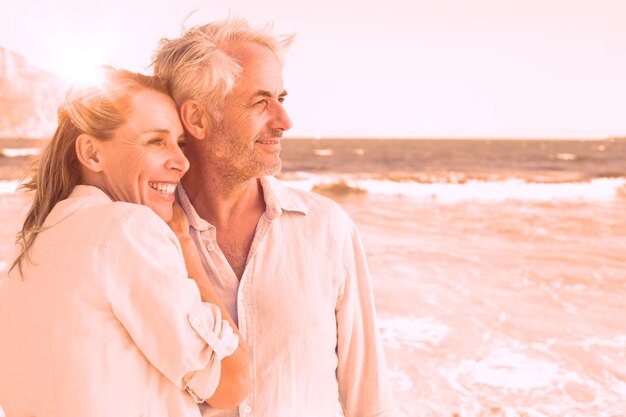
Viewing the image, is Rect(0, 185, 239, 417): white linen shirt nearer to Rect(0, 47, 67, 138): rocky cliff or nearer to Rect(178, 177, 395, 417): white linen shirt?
Rect(178, 177, 395, 417): white linen shirt

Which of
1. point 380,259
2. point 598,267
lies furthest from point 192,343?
point 598,267

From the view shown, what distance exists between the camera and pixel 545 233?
11633 mm

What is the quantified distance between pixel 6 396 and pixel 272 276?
902 millimetres

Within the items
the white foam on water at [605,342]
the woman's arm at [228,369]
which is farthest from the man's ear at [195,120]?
the white foam on water at [605,342]

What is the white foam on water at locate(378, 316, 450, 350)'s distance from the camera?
5693 millimetres

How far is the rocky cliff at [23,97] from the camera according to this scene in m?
120

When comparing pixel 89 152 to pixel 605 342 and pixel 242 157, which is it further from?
pixel 605 342

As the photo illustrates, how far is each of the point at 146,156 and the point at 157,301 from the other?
543 millimetres

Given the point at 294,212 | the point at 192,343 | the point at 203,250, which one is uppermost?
the point at 294,212

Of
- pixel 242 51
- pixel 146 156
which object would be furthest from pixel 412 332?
pixel 146 156

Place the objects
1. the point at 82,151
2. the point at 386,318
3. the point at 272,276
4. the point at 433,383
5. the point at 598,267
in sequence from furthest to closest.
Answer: the point at 598,267
the point at 386,318
the point at 433,383
the point at 272,276
the point at 82,151

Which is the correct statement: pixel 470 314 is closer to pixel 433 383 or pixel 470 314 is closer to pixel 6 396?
pixel 433 383

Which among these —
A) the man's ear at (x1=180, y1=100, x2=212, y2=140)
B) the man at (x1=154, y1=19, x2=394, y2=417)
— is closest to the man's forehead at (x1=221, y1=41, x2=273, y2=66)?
the man at (x1=154, y1=19, x2=394, y2=417)

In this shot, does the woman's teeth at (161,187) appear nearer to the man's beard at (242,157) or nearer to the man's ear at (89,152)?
the man's ear at (89,152)
